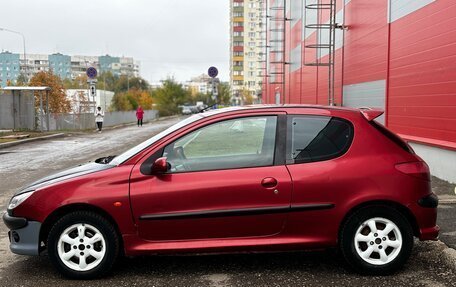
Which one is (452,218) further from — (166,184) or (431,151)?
(166,184)

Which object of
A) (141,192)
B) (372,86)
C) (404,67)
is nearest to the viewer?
(141,192)

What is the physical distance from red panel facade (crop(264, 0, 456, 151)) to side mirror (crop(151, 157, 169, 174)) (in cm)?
627

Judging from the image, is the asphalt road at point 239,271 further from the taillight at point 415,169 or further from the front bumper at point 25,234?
the taillight at point 415,169

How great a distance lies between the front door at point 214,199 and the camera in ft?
13.5

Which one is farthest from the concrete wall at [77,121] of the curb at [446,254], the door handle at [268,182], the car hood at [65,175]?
the curb at [446,254]

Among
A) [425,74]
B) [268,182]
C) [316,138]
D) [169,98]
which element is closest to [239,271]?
[268,182]

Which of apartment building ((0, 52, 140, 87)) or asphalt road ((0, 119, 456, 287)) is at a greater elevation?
apartment building ((0, 52, 140, 87))

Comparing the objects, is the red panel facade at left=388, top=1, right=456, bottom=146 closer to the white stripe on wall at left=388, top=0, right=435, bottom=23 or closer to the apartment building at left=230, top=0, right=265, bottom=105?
the white stripe on wall at left=388, top=0, right=435, bottom=23

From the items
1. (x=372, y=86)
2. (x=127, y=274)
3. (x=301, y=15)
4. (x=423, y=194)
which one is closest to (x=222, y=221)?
(x=127, y=274)

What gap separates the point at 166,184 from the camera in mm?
4125

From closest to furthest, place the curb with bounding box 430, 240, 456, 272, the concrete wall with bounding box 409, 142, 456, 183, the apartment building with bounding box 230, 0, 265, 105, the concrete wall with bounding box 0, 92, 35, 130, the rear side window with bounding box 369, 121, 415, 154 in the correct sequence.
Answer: the rear side window with bounding box 369, 121, 415, 154 < the curb with bounding box 430, 240, 456, 272 < the concrete wall with bounding box 409, 142, 456, 183 < the concrete wall with bounding box 0, 92, 35, 130 < the apartment building with bounding box 230, 0, 265, 105

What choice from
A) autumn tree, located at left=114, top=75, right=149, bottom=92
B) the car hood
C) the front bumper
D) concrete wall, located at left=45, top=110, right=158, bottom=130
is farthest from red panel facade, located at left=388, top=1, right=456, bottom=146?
autumn tree, located at left=114, top=75, right=149, bottom=92

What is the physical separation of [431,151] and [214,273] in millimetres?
6495

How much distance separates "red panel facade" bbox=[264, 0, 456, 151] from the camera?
28.8 feet
